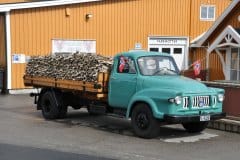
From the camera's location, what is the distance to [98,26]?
26.2m

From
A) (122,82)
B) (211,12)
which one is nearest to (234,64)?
(211,12)

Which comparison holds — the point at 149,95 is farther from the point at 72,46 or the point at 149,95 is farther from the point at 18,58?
the point at 72,46

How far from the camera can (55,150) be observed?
34.2 ft

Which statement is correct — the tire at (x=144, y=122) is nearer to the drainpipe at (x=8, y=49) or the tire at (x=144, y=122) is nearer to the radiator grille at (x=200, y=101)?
the radiator grille at (x=200, y=101)

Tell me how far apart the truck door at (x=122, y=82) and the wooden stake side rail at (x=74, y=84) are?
28 cm

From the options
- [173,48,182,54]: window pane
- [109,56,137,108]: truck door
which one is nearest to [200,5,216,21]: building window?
[173,48,182,54]: window pane

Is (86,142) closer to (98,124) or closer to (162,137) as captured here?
(162,137)

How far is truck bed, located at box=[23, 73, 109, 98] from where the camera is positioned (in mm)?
13352

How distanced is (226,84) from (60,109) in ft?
15.5

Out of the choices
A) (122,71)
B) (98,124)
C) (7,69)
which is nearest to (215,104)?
(122,71)

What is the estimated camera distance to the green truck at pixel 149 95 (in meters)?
11.6

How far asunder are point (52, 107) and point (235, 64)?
9974mm

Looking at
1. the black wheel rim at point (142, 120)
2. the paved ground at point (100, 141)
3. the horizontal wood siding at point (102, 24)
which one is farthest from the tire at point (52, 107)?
the horizontal wood siding at point (102, 24)

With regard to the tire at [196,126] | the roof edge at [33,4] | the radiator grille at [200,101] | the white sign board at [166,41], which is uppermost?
the roof edge at [33,4]
